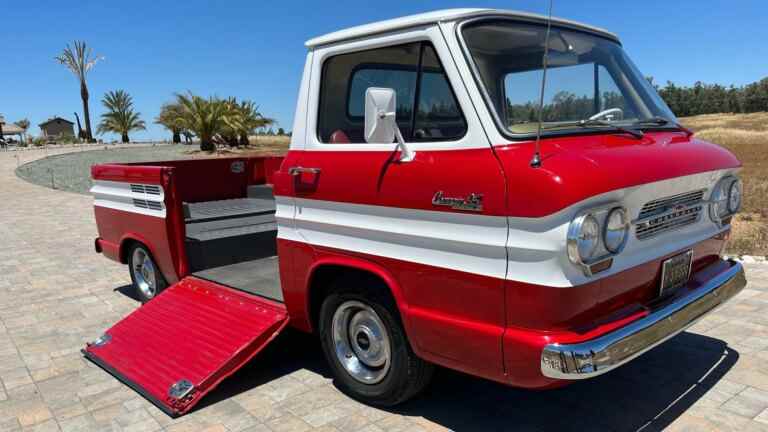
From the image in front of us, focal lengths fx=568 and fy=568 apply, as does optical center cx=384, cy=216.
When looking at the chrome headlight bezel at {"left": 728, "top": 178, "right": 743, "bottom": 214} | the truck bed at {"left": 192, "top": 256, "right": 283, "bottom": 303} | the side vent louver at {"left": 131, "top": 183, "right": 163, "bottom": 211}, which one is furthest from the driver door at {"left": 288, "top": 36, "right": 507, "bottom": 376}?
the side vent louver at {"left": 131, "top": 183, "right": 163, "bottom": 211}

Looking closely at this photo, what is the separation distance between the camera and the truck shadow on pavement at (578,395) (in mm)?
3283

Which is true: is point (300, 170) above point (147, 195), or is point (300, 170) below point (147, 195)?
above

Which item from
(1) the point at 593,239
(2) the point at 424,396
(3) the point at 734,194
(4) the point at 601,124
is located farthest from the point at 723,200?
(2) the point at 424,396

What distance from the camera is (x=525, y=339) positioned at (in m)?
2.54

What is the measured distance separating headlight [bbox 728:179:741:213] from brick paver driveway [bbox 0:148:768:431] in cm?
114

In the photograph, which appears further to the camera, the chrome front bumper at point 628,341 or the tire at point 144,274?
the tire at point 144,274

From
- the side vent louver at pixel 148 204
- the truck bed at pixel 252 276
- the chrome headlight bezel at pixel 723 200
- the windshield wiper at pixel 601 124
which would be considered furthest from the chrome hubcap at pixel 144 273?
the chrome headlight bezel at pixel 723 200

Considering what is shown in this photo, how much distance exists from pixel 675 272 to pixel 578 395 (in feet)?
3.33

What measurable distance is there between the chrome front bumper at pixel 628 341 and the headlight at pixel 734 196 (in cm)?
52

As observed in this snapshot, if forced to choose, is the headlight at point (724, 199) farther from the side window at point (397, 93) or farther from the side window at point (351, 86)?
the side window at point (351, 86)

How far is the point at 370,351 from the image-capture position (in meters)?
3.53

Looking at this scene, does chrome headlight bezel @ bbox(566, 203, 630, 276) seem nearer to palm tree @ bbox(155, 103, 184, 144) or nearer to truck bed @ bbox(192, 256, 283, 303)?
truck bed @ bbox(192, 256, 283, 303)

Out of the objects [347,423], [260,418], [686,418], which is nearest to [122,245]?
[260,418]

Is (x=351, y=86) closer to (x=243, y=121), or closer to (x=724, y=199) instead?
(x=724, y=199)
